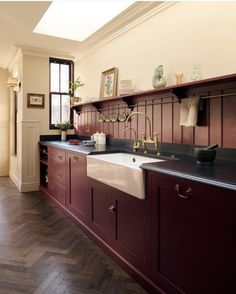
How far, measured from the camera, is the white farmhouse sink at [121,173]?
5.86 ft

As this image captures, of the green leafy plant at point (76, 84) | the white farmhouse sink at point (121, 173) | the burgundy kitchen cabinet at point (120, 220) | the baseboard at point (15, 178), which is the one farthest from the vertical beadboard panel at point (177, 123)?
the baseboard at point (15, 178)

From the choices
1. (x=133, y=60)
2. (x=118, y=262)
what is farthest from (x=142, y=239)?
(x=133, y=60)

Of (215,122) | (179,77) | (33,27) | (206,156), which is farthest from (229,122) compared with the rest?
(33,27)

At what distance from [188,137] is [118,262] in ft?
4.10

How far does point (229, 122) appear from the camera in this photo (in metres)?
1.96

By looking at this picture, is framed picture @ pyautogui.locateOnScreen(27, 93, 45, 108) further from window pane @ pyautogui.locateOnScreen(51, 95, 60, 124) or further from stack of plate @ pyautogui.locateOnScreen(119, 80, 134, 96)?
stack of plate @ pyautogui.locateOnScreen(119, 80, 134, 96)

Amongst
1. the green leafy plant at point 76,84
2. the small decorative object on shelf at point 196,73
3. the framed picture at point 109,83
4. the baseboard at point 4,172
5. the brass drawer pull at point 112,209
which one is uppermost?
the green leafy plant at point 76,84

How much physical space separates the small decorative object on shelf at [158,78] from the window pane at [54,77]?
2670mm

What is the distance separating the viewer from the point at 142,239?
182cm

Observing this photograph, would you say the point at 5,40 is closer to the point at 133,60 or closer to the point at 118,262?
the point at 133,60

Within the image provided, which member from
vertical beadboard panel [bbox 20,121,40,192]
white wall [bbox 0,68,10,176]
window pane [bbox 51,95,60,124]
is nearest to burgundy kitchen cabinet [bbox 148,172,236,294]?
vertical beadboard panel [bbox 20,121,40,192]

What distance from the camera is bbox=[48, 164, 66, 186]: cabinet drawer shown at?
11.3 ft

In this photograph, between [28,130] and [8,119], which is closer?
[28,130]

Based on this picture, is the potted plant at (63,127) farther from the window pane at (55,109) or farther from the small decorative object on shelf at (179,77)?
the small decorative object on shelf at (179,77)
